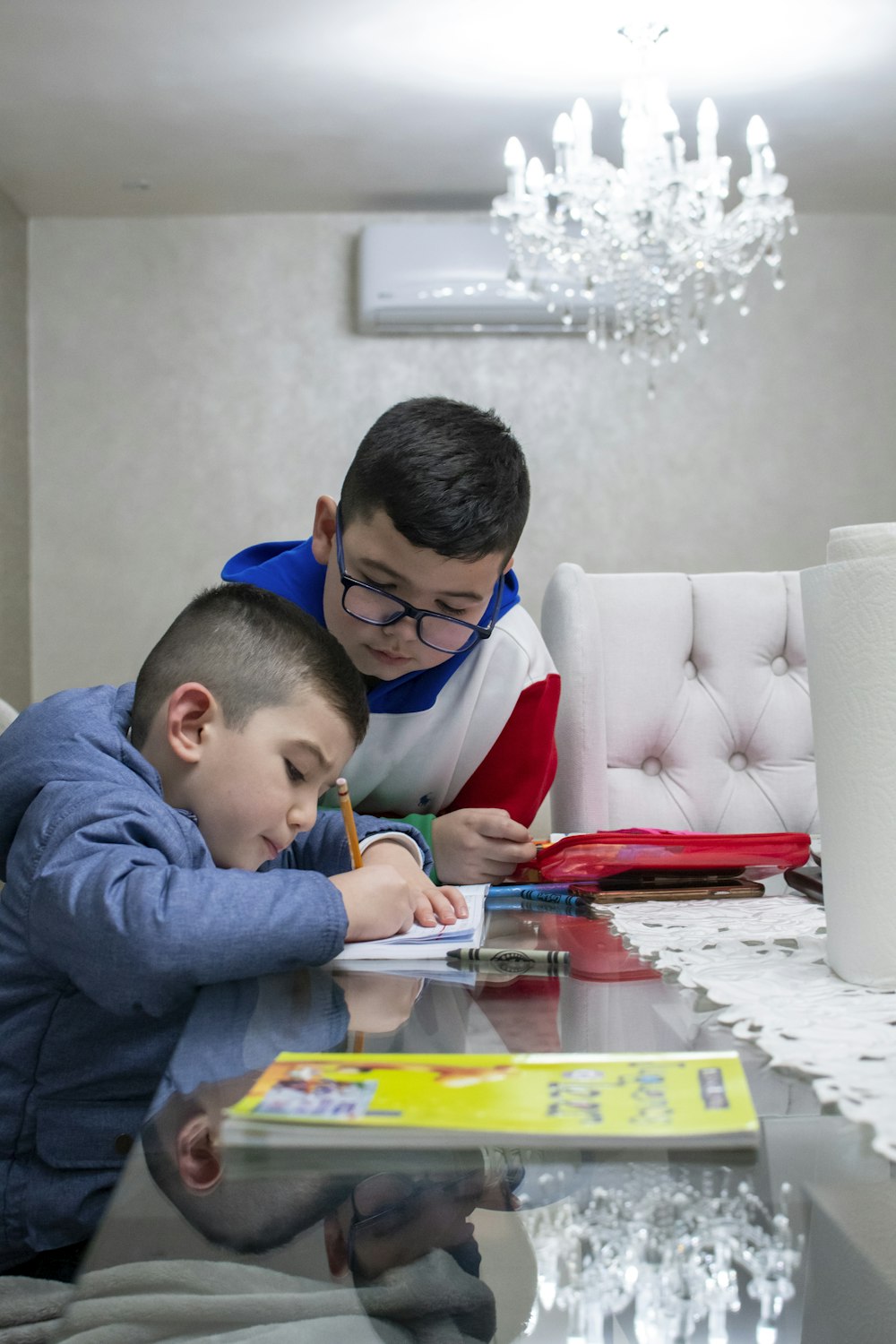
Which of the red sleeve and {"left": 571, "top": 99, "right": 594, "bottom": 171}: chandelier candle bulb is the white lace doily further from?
{"left": 571, "top": 99, "right": 594, "bottom": 171}: chandelier candle bulb

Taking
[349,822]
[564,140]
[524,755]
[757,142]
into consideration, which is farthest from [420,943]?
[757,142]

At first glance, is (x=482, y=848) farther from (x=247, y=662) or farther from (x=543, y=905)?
(x=247, y=662)

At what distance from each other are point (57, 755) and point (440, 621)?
54 centimetres

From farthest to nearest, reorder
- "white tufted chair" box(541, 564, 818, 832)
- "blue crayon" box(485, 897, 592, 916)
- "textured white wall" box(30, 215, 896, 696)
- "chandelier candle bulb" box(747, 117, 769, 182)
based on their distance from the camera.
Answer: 1. "textured white wall" box(30, 215, 896, 696)
2. "chandelier candle bulb" box(747, 117, 769, 182)
3. "white tufted chair" box(541, 564, 818, 832)
4. "blue crayon" box(485, 897, 592, 916)

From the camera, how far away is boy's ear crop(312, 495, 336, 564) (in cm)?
140

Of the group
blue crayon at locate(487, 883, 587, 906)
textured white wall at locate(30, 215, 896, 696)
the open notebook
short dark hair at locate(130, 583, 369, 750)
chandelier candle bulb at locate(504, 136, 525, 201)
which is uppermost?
chandelier candle bulb at locate(504, 136, 525, 201)

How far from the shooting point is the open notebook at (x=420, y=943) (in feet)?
2.67

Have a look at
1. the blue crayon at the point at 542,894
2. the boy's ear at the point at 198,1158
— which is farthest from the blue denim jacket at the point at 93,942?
the blue crayon at the point at 542,894

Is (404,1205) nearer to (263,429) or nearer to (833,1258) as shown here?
(833,1258)

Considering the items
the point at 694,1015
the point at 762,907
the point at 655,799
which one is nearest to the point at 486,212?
the point at 655,799

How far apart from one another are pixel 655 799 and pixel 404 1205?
1.52 metres

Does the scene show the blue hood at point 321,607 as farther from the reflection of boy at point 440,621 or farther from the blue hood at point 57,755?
the blue hood at point 57,755

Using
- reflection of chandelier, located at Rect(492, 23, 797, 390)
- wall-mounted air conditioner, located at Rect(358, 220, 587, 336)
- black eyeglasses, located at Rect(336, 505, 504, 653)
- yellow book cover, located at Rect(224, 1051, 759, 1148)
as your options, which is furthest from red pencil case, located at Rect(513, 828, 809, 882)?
wall-mounted air conditioner, located at Rect(358, 220, 587, 336)

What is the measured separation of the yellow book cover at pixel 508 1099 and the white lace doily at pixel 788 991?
5 cm
